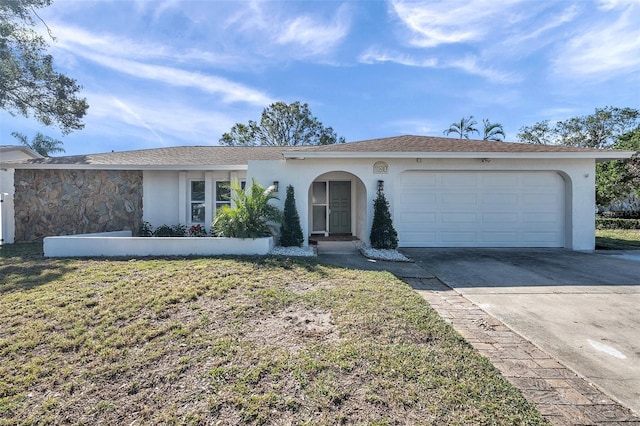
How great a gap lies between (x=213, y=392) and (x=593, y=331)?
461cm

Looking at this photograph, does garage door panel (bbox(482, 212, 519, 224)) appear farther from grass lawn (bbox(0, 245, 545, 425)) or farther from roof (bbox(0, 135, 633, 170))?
grass lawn (bbox(0, 245, 545, 425))

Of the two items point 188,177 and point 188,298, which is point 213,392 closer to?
point 188,298

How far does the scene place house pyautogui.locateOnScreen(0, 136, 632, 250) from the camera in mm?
9312

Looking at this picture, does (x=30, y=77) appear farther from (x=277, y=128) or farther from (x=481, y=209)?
(x=277, y=128)

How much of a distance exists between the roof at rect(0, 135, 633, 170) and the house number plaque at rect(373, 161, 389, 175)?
1.17ft

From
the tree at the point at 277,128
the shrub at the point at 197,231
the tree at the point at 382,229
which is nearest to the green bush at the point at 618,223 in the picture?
the tree at the point at 382,229

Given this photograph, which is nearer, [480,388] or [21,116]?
[480,388]

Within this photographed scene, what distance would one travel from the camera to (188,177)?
10867mm

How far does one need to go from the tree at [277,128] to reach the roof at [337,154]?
58.1ft

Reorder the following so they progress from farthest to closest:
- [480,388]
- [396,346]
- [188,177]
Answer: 1. [188,177]
2. [396,346]
3. [480,388]

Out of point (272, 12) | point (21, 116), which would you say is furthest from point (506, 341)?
point (21, 116)

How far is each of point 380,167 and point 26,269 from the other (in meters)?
9.11

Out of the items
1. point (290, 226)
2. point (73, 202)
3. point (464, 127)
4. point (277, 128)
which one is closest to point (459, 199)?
point (290, 226)

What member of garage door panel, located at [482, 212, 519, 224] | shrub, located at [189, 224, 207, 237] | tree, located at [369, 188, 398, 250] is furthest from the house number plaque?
shrub, located at [189, 224, 207, 237]
